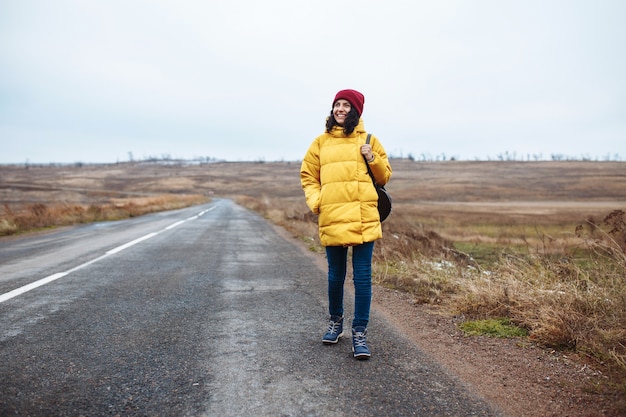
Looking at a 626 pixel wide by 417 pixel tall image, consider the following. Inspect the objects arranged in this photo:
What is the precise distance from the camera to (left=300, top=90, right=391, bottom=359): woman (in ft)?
11.8

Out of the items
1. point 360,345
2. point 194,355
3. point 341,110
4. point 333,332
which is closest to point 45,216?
point 194,355

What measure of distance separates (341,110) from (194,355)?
2.32 meters

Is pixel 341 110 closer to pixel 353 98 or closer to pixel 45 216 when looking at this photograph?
pixel 353 98

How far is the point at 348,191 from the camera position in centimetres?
361

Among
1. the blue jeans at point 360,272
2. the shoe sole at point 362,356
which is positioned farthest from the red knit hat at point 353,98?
the shoe sole at point 362,356

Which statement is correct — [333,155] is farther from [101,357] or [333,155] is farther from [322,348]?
[101,357]

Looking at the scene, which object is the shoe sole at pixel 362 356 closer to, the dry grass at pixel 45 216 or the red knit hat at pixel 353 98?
the red knit hat at pixel 353 98

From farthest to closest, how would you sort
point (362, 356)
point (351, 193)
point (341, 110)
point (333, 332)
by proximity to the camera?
point (333, 332)
point (341, 110)
point (351, 193)
point (362, 356)

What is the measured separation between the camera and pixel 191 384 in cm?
294

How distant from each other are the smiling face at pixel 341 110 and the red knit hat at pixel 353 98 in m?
0.03

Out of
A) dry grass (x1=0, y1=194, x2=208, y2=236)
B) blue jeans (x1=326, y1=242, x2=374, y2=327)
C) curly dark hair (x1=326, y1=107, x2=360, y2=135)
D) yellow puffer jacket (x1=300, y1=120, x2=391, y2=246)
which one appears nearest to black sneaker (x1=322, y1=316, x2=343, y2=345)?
blue jeans (x1=326, y1=242, x2=374, y2=327)

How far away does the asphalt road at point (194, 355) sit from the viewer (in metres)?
2.67

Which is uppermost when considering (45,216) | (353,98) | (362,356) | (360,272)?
(353,98)

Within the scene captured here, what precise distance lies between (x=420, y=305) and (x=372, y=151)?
2.59 m
